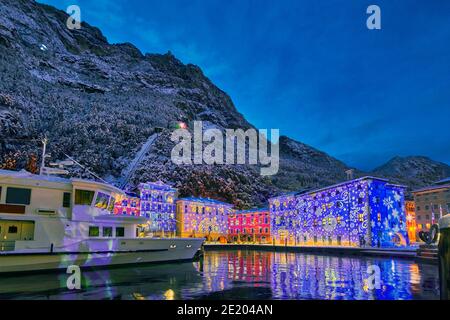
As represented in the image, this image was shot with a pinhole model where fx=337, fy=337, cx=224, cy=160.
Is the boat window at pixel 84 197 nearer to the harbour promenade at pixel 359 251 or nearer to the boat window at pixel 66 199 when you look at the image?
the boat window at pixel 66 199

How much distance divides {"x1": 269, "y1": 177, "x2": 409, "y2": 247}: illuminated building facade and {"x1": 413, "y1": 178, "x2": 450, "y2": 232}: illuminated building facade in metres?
19.0

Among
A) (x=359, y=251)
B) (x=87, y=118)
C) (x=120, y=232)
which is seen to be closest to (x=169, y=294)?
(x=120, y=232)

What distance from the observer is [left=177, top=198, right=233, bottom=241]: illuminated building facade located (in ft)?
310

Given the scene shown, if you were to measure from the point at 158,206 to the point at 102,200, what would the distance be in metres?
66.2

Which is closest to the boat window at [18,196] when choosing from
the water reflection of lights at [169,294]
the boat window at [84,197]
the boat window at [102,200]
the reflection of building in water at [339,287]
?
the boat window at [84,197]

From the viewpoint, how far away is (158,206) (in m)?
93.2

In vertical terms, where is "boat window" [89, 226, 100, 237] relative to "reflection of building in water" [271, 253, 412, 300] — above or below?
above

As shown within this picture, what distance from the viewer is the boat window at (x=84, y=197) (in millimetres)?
26456

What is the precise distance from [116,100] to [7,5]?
262 feet

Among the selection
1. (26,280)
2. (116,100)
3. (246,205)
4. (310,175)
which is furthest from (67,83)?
(26,280)

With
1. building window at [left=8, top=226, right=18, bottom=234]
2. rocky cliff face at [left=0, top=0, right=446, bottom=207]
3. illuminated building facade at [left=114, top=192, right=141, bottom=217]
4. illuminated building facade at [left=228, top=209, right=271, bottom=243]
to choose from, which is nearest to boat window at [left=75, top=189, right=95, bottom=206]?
building window at [left=8, top=226, right=18, bottom=234]

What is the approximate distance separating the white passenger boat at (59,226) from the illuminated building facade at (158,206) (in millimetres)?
61240

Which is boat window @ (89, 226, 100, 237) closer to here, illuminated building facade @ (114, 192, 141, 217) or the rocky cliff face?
illuminated building facade @ (114, 192, 141, 217)
